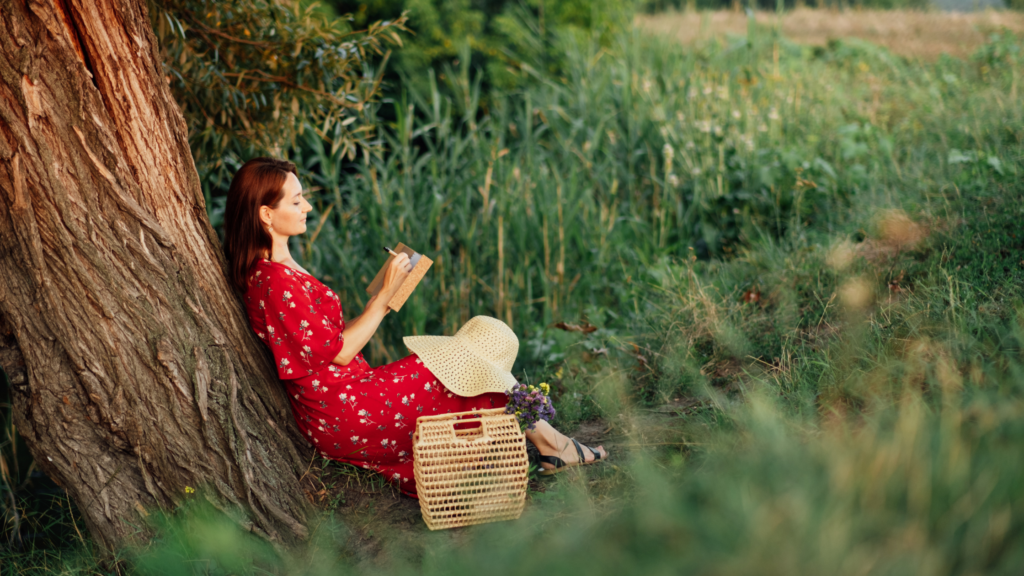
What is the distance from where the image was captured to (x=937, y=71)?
661 cm

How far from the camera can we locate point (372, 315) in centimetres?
268

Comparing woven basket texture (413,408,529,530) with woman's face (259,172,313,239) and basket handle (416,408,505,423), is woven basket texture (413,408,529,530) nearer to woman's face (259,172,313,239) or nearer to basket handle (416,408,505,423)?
basket handle (416,408,505,423)

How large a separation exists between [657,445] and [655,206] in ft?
8.37

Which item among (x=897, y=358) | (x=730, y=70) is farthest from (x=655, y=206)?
(x=897, y=358)

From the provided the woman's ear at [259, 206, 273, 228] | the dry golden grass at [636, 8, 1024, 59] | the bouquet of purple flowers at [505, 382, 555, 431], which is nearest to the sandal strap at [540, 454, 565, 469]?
the bouquet of purple flowers at [505, 382, 555, 431]

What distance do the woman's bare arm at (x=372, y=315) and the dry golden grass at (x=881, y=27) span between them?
4.95 m

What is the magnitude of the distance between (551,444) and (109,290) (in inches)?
62.3

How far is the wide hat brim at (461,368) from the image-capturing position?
2672 mm

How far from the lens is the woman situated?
101 inches

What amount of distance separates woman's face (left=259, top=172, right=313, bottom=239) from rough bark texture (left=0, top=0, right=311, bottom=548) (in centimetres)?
27

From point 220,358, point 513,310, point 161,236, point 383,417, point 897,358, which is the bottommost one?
point 513,310

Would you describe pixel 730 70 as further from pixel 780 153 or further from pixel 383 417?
pixel 383 417

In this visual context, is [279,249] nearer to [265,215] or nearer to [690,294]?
[265,215]

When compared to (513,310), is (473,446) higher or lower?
higher
